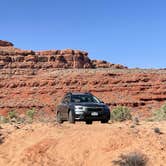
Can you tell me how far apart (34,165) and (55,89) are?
7077 cm

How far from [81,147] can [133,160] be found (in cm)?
230

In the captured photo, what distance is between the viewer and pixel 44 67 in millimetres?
115625

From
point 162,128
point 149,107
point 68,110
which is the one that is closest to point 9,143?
point 68,110

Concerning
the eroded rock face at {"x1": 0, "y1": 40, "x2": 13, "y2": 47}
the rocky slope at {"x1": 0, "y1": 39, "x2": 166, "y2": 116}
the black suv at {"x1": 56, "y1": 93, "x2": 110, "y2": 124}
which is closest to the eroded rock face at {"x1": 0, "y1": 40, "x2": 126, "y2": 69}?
the rocky slope at {"x1": 0, "y1": 39, "x2": 166, "y2": 116}

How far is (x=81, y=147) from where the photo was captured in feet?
53.4

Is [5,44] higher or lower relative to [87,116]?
higher

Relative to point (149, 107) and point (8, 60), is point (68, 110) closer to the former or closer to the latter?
point (149, 107)

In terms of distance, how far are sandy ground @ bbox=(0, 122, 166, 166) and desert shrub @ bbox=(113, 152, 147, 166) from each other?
24cm

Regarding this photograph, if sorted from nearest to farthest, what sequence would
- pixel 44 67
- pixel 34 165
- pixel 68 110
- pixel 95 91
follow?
pixel 34 165 → pixel 68 110 → pixel 95 91 → pixel 44 67

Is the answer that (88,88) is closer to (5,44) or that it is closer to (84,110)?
(5,44)

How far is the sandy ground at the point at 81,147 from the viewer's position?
15.5 m

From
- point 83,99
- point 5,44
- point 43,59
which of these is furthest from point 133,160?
point 5,44

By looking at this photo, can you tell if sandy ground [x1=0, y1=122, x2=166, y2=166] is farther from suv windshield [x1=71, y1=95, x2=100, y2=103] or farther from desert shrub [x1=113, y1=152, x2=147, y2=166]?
suv windshield [x1=71, y1=95, x2=100, y2=103]

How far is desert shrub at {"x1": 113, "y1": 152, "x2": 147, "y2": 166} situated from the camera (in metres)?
14.5
